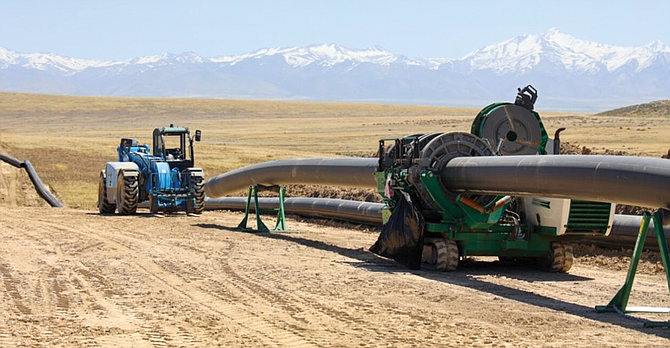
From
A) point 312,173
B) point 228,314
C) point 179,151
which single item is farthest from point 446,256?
point 179,151

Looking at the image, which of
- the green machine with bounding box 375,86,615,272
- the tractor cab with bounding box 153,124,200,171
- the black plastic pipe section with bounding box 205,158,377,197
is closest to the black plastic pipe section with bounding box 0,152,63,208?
the tractor cab with bounding box 153,124,200,171

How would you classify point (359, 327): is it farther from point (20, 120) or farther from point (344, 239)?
point (20, 120)

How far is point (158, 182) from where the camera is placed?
2631cm

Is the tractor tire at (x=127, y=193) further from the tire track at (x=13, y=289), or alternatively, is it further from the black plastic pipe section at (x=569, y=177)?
the black plastic pipe section at (x=569, y=177)

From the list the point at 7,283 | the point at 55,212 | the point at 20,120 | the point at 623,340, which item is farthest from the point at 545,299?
the point at 20,120

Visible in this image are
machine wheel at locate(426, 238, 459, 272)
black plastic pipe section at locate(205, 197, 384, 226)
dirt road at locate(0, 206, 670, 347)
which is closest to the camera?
dirt road at locate(0, 206, 670, 347)

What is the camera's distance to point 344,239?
20.9 m

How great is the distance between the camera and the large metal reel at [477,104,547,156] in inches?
653

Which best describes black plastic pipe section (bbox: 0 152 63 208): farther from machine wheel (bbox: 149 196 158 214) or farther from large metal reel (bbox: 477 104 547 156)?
large metal reel (bbox: 477 104 547 156)

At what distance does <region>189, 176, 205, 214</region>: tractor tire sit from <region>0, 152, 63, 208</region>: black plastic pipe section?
Result: 6.19 m

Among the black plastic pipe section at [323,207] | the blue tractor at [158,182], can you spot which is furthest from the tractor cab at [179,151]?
the black plastic pipe section at [323,207]

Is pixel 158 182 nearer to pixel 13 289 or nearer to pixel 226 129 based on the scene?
pixel 13 289

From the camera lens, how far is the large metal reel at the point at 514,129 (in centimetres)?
1659

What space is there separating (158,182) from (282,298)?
14.4 metres
